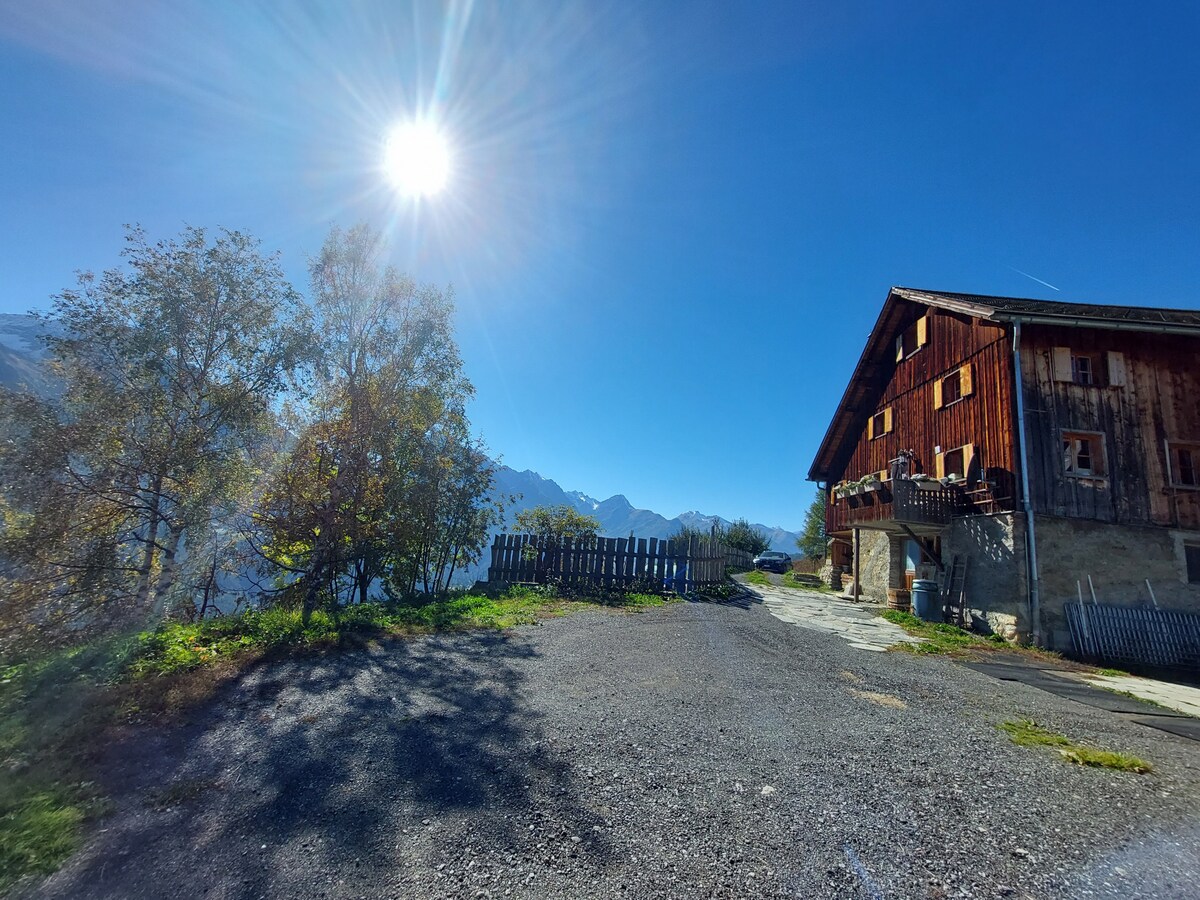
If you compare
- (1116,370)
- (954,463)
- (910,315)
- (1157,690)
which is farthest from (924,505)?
(910,315)

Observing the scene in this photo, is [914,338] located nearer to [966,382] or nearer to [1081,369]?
[966,382]

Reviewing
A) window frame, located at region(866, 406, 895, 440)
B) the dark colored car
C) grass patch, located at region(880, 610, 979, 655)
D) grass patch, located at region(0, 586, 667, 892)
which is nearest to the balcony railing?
grass patch, located at region(880, 610, 979, 655)

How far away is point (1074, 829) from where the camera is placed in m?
3.19

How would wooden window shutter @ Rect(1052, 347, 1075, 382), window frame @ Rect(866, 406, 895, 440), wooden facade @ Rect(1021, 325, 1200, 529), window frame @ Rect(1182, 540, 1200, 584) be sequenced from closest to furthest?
window frame @ Rect(1182, 540, 1200, 584)
wooden facade @ Rect(1021, 325, 1200, 529)
wooden window shutter @ Rect(1052, 347, 1075, 382)
window frame @ Rect(866, 406, 895, 440)

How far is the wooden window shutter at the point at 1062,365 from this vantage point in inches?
523

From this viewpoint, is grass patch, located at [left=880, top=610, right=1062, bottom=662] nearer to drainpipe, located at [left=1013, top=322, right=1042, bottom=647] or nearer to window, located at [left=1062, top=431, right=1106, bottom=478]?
drainpipe, located at [left=1013, top=322, right=1042, bottom=647]

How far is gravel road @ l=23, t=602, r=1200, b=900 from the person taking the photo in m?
2.55

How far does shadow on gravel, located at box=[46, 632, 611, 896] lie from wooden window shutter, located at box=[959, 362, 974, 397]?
15.9 metres

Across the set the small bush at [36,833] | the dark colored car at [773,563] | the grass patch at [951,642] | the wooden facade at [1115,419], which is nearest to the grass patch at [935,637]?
the grass patch at [951,642]

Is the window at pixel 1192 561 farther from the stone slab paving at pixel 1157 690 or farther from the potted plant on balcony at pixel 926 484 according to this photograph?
the potted plant on balcony at pixel 926 484

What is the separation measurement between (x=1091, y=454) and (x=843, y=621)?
7.71 m

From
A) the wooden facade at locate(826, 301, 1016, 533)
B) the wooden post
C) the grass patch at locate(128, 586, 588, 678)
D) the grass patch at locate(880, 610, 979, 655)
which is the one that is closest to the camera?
the grass patch at locate(128, 586, 588, 678)

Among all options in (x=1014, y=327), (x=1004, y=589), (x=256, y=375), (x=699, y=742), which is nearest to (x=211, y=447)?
(x=256, y=375)

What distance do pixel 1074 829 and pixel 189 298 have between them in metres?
13.4
